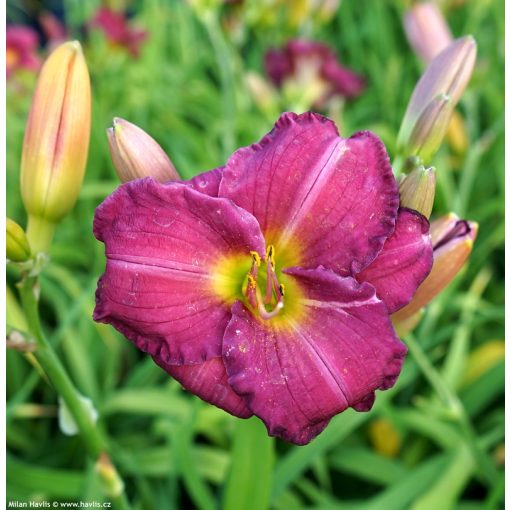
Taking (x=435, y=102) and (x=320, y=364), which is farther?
(x=435, y=102)

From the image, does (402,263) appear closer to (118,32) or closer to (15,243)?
(15,243)

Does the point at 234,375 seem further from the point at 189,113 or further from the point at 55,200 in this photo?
the point at 189,113

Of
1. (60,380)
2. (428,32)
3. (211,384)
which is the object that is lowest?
(60,380)

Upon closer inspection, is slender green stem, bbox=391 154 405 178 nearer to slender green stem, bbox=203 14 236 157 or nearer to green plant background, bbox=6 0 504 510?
green plant background, bbox=6 0 504 510

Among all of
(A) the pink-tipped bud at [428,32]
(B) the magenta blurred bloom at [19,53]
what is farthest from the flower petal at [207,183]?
(B) the magenta blurred bloom at [19,53]

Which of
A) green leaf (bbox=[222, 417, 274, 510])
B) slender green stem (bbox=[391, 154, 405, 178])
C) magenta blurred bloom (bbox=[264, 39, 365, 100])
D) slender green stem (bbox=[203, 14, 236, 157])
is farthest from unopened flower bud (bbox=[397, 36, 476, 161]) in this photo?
magenta blurred bloom (bbox=[264, 39, 365, 100])

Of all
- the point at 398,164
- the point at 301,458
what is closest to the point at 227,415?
the point at 301,458
